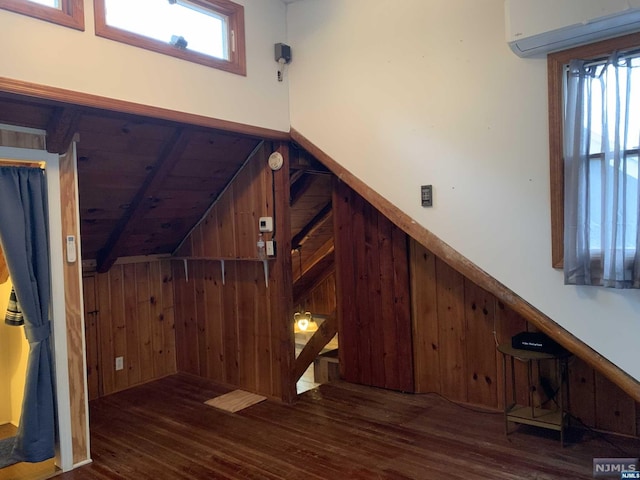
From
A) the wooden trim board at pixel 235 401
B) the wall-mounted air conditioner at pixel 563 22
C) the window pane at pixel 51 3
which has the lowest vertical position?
the wooden trim board at pixel 235 401

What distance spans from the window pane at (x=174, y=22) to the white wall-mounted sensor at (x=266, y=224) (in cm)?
119

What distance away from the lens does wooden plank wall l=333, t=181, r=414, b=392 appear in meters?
3.96

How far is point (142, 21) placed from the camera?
2928 mm

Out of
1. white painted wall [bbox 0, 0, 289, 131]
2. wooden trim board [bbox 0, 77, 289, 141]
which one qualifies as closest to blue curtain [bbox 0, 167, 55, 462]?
wooden trim board [bbox 0, 77, 289, 141]

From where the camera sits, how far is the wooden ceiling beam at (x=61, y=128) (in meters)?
2.61

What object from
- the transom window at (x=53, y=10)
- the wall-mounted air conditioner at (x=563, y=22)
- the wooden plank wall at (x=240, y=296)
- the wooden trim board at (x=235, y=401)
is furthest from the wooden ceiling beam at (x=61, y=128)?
the wall-mounted air conditioner at (x=563, y=22)

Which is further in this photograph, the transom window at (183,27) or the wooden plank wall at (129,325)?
the wooden plank wall at (129,325)

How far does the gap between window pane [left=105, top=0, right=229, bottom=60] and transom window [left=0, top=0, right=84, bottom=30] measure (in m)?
0.18

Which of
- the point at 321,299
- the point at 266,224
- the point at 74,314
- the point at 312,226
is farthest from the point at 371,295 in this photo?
the point at 321,299

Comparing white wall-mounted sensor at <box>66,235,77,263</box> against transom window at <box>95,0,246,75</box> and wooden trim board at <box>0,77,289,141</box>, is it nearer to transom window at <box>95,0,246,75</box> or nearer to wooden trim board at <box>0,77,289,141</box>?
wooden trim board at <box>0,77,289,141</box>

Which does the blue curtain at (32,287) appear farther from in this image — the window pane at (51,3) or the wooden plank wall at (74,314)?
the window pane at (51,3)

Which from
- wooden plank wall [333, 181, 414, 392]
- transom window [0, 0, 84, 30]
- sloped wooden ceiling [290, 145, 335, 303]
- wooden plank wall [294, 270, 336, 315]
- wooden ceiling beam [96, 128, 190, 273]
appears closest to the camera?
transom window [0, 0, 84, 30]
